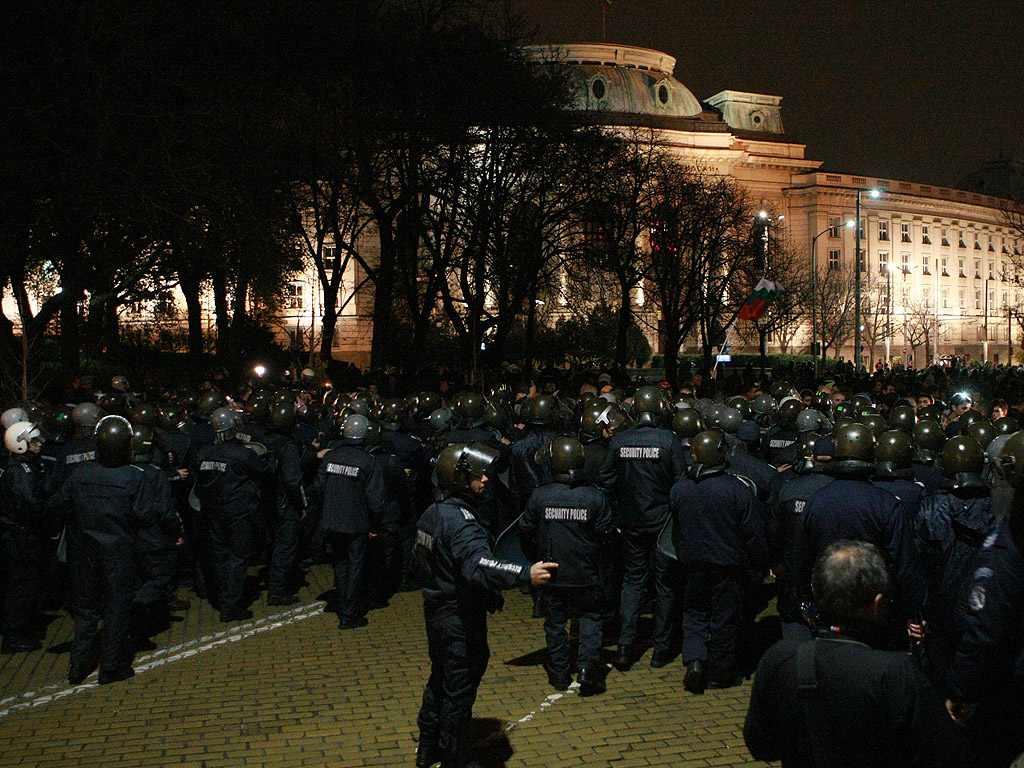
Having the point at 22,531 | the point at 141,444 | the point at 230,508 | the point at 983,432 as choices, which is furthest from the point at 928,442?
the point at 22,531

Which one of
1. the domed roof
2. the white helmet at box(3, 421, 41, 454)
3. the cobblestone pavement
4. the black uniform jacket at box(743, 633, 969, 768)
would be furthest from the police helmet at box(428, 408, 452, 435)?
the domed roof

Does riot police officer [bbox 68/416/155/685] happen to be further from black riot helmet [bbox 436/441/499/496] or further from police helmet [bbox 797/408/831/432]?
police helmet [bbox 797/408/831/432]

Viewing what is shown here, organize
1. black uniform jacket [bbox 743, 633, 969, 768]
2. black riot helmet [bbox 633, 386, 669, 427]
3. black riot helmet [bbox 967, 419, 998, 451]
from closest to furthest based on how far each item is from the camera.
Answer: black uniform jacket [bbox 743, 633, 969, 768] < black riot helmet [bbox 967, 419, 998, 451] < black riot helmet [bbox 633, 386, 669, 427]

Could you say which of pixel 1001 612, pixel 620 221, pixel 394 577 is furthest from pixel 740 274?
pixel 1001 612

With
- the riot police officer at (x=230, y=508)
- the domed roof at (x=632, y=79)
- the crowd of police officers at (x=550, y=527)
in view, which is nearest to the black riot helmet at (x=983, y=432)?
the crowd of police officers at (x=550, y=527)

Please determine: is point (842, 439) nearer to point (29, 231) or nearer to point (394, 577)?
point (394, 577)

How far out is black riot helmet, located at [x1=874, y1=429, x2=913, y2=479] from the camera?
283 inches

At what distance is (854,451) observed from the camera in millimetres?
6234

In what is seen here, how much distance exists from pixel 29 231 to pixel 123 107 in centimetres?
347

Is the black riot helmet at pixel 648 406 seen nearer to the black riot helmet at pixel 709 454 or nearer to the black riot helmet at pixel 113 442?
the black riot helmet at pixel 709 454

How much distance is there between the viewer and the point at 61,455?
30.6 ft

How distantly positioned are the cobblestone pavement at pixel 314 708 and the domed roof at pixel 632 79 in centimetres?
A: 6869

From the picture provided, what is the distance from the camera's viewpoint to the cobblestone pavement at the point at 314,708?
21.2 ft

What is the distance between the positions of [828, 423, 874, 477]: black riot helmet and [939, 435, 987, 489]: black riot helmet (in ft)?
1.55
